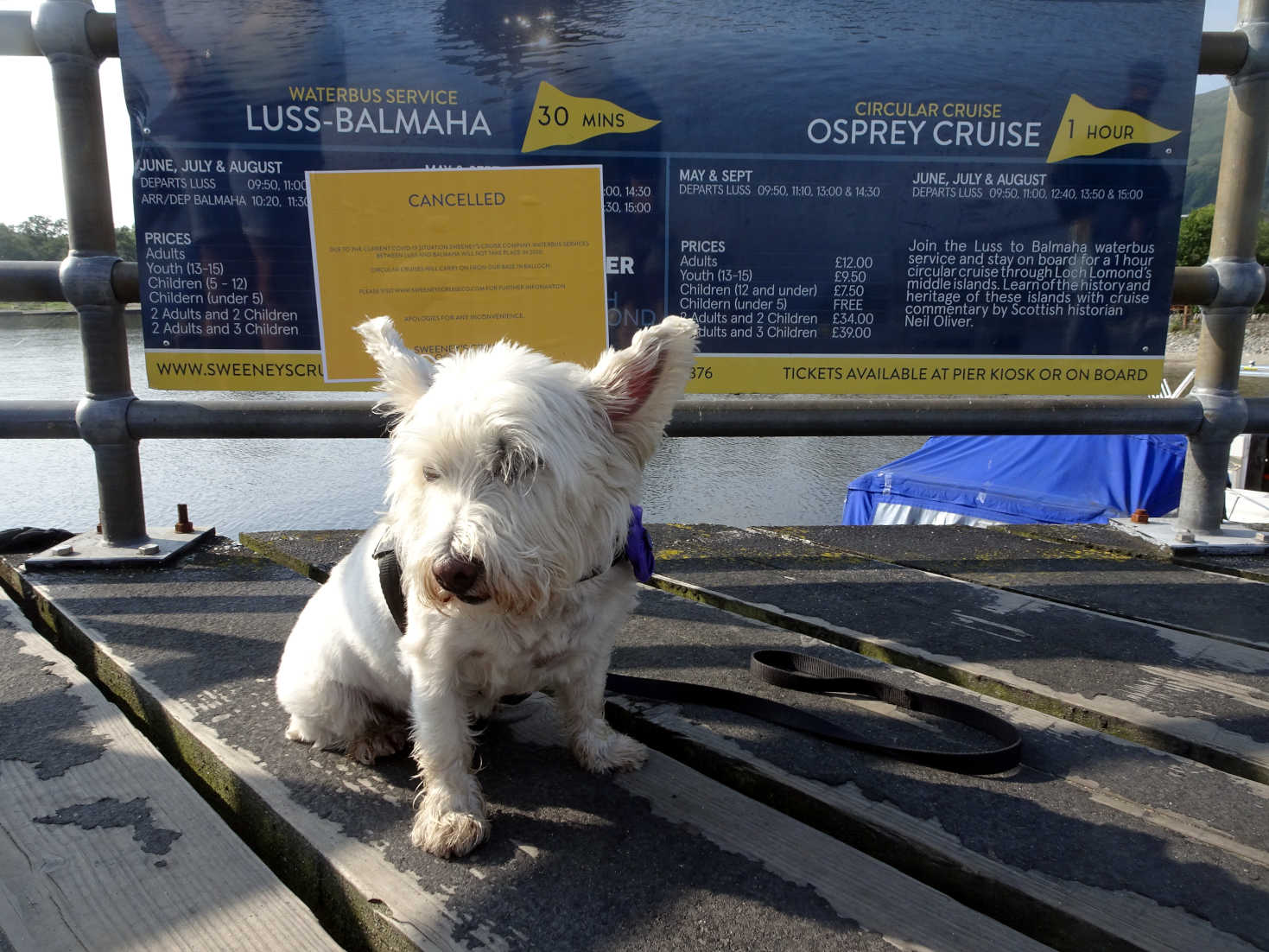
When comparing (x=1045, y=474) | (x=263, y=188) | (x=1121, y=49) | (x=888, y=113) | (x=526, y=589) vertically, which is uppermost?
(x=1121, y=49)

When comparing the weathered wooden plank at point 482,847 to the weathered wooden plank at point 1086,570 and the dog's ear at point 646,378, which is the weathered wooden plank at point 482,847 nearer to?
the dog's ear at point 646,378

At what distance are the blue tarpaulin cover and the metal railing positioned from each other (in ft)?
18.1

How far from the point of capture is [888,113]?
3928 mm

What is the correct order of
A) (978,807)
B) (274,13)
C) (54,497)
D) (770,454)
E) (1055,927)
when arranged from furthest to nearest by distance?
1. (770,454)
2. (54,497)
3. (274,13)
4. (978,807)
5. (1055,927)

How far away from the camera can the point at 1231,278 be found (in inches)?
161

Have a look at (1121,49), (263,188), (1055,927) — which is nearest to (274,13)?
(263,188)

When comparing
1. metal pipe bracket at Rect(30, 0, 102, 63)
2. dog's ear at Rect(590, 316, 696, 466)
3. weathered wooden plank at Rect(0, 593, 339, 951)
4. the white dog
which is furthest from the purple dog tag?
metal pipe bracket at Rect(30, 0, 102, 63)

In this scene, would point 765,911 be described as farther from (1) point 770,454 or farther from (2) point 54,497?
(1) point 770,454

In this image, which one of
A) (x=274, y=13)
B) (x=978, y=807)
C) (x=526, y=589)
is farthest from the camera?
(x=274, y=13)

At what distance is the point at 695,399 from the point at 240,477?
9.50 ft

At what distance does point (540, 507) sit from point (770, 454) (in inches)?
209

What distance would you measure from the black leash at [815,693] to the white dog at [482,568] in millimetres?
201

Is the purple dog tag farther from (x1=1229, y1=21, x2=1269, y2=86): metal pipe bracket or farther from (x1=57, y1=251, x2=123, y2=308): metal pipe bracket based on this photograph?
(x1=1229, y1=21, x2=1269, y2=86): metal pipe bracket

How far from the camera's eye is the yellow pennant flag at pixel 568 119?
12.4 feet
